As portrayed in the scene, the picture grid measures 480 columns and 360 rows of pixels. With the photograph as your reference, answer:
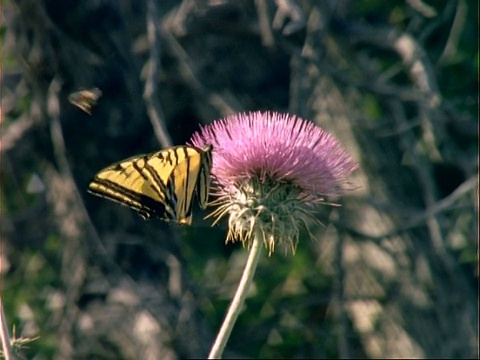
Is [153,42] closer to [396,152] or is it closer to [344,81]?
[344,81]

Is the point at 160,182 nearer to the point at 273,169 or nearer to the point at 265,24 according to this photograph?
the point at 273,169

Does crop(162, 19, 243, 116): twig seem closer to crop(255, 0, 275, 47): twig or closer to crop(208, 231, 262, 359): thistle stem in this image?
crop(255, 0, 275, 47): twig

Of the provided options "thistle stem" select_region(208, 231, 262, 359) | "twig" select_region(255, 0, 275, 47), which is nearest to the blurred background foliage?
"twig" select_region(255, 0, 275, 47)

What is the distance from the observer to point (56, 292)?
674 centimetres

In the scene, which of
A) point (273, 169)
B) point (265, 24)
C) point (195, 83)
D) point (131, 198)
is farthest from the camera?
point (195, 83)

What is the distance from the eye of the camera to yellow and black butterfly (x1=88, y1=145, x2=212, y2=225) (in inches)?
134

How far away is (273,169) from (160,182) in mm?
452

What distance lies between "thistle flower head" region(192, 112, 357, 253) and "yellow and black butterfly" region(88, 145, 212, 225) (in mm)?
86

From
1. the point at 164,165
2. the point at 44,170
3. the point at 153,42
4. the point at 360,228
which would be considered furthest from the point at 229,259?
the point at 164,165

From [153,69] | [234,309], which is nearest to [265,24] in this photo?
[153,69]

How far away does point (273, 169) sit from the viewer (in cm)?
332

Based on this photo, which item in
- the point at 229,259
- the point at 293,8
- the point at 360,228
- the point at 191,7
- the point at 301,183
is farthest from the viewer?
the point at 229,259

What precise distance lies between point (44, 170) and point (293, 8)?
2.08 m

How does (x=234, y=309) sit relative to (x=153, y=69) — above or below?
below
